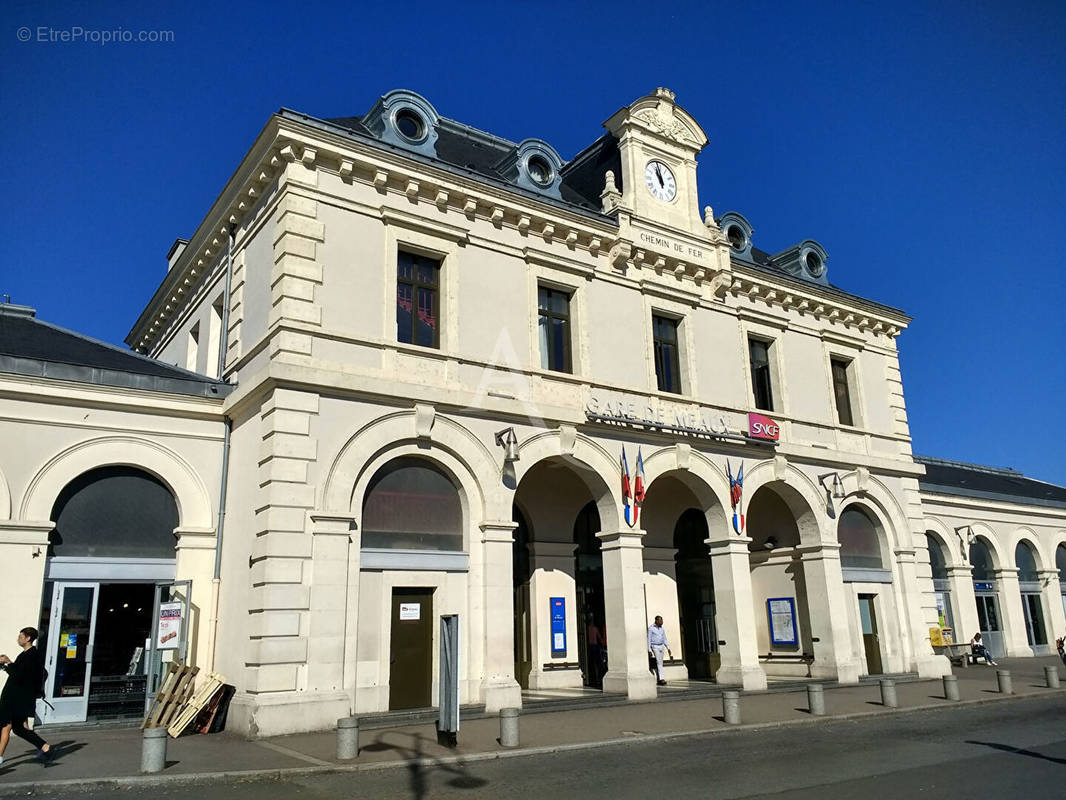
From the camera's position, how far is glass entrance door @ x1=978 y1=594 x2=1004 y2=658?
32.0 meters

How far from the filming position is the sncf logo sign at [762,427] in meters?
21.8

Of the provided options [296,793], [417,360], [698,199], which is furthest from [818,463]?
[296,793]

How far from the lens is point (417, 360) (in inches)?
658

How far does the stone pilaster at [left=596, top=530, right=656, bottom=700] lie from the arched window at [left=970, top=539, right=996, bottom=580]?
20.1 metres

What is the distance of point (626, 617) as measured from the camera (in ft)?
59.5

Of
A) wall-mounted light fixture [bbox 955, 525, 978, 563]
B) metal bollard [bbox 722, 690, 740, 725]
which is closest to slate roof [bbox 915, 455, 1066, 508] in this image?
wall-mounted light fixture [bbox 955, 525, 978, 563]

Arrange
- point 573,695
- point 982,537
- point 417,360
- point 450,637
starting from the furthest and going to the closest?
point 982,537 → point 573,695 → point 417,360 → point 450,637

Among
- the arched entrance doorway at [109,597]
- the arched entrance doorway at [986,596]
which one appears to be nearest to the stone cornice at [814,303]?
the arched entrance doorway at [986,596]

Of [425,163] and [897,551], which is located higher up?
[425,163]

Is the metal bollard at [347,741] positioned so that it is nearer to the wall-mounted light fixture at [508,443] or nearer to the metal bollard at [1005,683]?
the wall-mounted light fixture at [508,443]

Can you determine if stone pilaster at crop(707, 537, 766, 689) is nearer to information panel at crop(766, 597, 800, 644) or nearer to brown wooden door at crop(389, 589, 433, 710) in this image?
information panel at crop(766, 597, 800, 644)

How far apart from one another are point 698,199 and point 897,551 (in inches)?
459

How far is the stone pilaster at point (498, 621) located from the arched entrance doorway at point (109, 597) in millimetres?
5451

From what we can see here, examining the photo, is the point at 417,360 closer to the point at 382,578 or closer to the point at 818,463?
the point at 382,578
